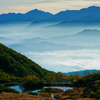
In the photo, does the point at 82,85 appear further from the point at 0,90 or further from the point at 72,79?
the point at 0,90

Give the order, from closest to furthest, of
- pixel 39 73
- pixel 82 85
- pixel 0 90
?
pixel 0 90
pixel 82 85
pixel 39 73

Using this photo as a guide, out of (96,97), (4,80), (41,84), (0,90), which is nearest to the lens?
(96,97)

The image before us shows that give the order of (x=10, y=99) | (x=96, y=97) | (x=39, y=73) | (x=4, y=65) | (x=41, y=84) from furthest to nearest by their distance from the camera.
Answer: (x=39, y=73) < (x=4, y=65) < (x=41, y=84) < (x=96, y=97) < (x=10, y=99)

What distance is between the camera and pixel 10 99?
38812 mm

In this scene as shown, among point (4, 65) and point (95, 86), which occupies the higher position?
point (4, 65)

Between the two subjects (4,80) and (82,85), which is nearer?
(82,85)

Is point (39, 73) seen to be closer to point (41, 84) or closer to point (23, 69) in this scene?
point (23, 69)

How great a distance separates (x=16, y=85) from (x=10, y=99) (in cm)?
2402

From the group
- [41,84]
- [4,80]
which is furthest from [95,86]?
[4,80]

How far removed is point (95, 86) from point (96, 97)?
17.4ft

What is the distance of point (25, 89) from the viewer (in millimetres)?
56938

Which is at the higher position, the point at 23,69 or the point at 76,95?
the point at 23,69

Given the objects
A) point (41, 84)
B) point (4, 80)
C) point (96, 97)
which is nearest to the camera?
point (96, 97)

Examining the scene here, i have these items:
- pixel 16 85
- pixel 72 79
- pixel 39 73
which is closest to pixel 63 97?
pixel 16 85
